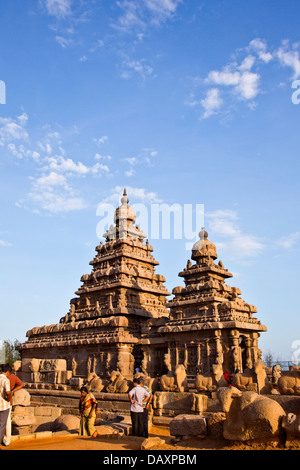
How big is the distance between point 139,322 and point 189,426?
1987 centimetres

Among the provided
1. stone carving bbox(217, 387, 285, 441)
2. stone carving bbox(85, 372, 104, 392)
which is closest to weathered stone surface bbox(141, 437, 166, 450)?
stone carving bbox(217, 387, 285, 441)

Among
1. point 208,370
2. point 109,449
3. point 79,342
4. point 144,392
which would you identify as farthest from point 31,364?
point 109,449

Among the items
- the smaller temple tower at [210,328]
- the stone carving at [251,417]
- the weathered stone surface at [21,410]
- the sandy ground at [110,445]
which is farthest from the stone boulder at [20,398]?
the smaller temple tower at [210,328]

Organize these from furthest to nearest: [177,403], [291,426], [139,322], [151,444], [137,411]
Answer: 1. [139,322]
2. [177,403]
3. [137,411]
4. [151,444]
5. [291,426]

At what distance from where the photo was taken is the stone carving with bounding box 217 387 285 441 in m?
7.29

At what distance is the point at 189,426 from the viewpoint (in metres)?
9.22

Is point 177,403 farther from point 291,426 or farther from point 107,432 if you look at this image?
point 291,426

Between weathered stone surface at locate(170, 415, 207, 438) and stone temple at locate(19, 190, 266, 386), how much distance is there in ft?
26.1

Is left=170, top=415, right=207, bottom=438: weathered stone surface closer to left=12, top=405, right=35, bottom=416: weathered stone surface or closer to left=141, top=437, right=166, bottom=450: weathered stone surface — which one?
left=141, top=437, right=166, bottom=450: weathered stone surface

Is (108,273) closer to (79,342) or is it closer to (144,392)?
(79,342)

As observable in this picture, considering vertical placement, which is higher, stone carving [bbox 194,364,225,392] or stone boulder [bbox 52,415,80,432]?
stone carving [bbox 194,364,225,392]

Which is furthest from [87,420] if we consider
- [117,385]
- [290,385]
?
[117,385]

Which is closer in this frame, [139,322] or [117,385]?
[117,385]
